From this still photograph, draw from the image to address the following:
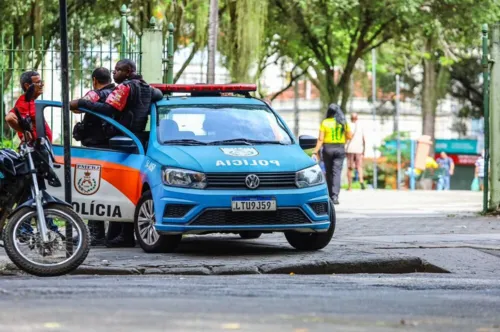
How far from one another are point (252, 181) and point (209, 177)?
15.3 inches

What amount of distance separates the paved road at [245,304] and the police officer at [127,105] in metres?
3.38

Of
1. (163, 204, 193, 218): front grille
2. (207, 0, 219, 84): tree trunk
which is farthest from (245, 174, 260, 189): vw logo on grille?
(207, 0, 219, 84): tree trunk

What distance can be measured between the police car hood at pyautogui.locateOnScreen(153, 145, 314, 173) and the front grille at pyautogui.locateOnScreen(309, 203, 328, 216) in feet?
1.23

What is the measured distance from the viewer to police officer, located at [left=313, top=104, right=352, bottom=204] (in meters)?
21.4

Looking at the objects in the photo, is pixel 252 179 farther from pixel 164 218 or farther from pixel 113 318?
pixel 113 318

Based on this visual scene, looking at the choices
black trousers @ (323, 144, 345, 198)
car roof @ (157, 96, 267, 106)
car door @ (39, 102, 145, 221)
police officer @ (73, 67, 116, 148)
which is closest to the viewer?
car door @ (39, 102, 145, 221)

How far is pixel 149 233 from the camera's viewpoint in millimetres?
11844

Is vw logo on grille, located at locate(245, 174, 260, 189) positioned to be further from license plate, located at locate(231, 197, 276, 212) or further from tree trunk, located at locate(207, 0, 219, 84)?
tree trunk, located at locate(207, 0, 219, 84)

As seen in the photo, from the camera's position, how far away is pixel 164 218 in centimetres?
1146

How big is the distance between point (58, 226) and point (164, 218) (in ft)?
6.42

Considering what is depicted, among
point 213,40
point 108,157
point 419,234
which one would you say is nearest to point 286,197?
point 108,157

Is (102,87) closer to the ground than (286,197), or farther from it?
farther from it

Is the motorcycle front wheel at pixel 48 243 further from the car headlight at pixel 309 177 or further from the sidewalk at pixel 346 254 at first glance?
the car headlight at pixel 309 177

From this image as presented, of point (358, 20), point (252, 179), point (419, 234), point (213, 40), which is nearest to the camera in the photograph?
point (252, 179)
